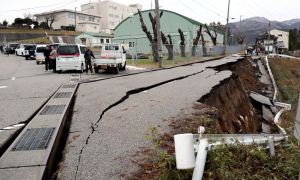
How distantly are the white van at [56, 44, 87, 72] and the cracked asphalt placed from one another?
696cm

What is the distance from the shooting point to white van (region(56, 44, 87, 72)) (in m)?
16.4

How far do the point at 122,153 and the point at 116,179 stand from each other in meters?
0.78

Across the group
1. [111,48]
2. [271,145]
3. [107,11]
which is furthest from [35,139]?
[107,11]

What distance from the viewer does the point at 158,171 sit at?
340 cm

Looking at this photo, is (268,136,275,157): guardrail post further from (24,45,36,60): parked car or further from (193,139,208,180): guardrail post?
(24,45,36,60): parked car

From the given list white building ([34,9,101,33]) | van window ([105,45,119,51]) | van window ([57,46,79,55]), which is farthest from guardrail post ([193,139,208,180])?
white building ([34,9,101,33])

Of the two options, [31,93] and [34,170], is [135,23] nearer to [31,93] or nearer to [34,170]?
[31,93]

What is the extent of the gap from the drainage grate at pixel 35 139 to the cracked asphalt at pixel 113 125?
0.42 m

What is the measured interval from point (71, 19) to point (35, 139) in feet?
252

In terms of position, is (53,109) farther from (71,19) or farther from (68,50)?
(71,19)

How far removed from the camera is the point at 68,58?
16.4 m

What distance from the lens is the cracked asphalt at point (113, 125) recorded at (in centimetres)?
366

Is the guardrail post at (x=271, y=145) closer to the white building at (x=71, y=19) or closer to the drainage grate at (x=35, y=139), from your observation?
the drainage grate at (x=35, y=139)

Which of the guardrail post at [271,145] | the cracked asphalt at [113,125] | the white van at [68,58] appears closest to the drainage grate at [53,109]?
the cracked asphalt at [113,125]
